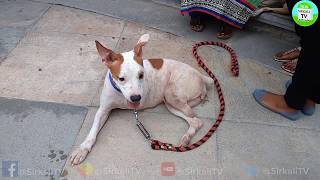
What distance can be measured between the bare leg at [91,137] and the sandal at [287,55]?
2359 mm

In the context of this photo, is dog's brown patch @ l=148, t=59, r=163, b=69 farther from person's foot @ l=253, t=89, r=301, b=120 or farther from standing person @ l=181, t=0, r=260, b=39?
standing person @ l=181, t=0, r=260, b=39

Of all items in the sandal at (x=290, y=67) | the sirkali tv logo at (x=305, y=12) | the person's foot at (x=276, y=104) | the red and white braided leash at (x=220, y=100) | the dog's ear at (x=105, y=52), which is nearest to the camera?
the sirkali tv logo at (x=305, y=12)

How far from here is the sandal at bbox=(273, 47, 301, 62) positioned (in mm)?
4328

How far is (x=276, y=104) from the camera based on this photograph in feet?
12.0

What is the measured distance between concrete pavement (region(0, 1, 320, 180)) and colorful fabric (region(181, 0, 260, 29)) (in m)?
0.33

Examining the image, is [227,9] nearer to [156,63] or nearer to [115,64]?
[156,63]

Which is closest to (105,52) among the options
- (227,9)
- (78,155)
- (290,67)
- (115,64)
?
(115,64)

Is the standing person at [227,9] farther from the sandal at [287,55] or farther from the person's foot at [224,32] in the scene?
the sandal at [287,55]

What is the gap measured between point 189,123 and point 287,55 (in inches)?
71.2

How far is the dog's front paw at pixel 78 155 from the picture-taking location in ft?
9.95

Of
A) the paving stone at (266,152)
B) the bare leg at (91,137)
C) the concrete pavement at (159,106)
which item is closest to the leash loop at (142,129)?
the concrete pavement at (159,106)

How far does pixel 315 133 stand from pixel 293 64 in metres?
1.09

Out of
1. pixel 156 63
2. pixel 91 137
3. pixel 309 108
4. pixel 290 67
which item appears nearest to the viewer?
pixel 91 137

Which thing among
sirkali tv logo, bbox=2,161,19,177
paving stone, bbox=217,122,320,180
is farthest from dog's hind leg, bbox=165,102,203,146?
sirkali tv logo, bbox=2,161,19,177
